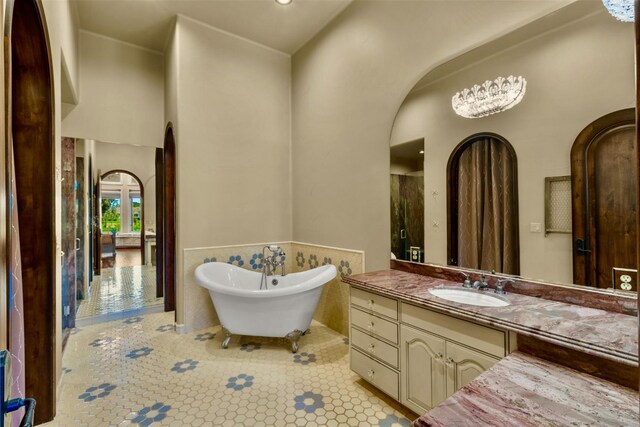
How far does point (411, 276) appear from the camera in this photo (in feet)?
6.96

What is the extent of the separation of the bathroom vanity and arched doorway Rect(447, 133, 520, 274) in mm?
211

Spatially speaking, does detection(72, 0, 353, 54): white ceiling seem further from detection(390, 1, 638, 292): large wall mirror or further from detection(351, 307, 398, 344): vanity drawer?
detection(351, 307, 398, 344): vanity drawer

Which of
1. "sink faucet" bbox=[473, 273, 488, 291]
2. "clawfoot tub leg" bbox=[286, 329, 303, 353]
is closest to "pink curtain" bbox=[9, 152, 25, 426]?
"clawfoot tub leg" bbox=[286, 329, 303, 353]

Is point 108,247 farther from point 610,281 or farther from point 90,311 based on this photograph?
point 610,281

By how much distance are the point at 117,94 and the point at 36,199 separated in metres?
2.20

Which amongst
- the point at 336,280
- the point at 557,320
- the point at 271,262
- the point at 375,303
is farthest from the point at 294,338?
the point at 557,320

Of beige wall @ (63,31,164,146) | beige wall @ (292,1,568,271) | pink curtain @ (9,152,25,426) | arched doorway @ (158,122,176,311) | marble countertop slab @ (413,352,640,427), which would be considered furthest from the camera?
arched doorway @ (158,122,176,311)

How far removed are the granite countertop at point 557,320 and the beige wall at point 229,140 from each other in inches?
78.3

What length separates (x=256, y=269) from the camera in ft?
11.0

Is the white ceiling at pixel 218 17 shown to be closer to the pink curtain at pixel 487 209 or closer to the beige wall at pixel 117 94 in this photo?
the beige wall at pixel 117 94

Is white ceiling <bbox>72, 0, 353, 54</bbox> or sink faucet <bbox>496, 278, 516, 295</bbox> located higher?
white ceiling <bbox>72, 0, 353, 54</bbox>

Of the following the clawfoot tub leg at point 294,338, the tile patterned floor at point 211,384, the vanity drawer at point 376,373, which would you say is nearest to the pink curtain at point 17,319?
the tile patterned floor at point 211,384

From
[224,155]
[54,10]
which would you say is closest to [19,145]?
[54,10]

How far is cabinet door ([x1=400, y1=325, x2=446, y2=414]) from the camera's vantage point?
150 centimetres
